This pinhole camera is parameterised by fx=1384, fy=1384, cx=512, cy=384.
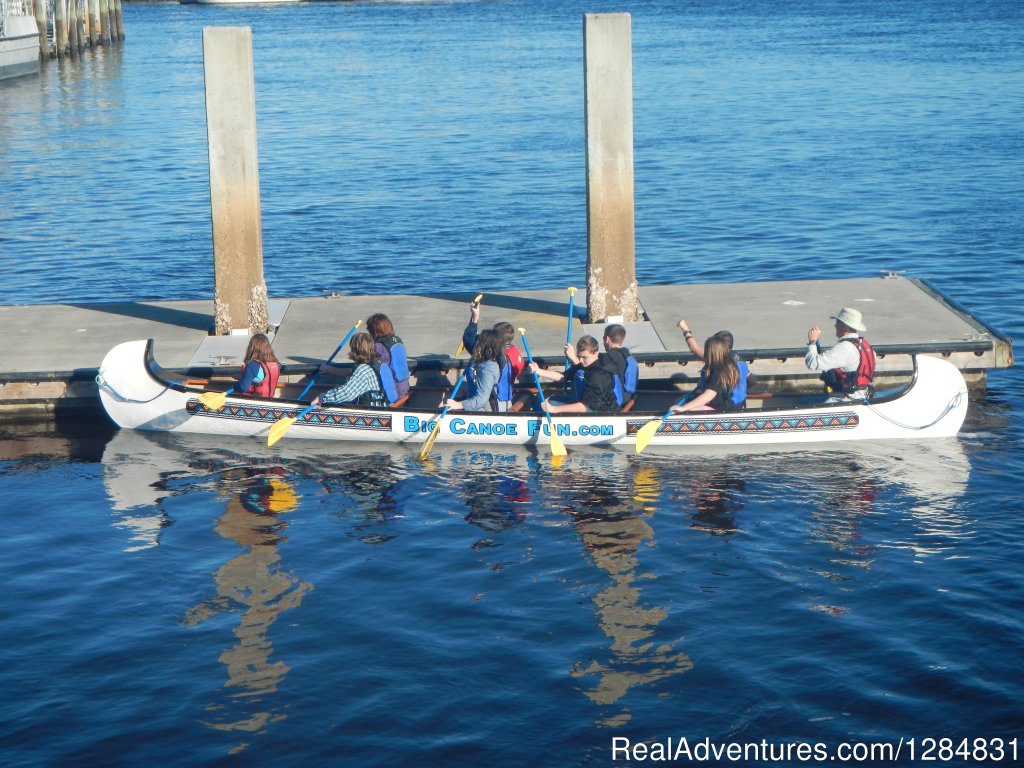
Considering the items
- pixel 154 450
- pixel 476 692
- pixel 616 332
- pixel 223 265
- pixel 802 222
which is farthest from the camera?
pixel 802 222

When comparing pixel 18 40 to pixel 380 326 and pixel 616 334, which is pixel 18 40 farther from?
pixel 616 334

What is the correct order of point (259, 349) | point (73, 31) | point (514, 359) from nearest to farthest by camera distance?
point (259, 349)
point (514, 359)
point (73, 31)

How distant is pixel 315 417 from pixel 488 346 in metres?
2.24

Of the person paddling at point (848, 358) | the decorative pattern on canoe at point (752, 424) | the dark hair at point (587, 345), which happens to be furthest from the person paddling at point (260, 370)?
the person paddling at point (848, 358)

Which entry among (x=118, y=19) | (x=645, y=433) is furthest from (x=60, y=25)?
(x=645, y=433)

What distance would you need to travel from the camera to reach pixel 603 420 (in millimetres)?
15586

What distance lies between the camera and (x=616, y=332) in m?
15.5

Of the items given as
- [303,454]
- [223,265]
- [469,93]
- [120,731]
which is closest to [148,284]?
[223,265]

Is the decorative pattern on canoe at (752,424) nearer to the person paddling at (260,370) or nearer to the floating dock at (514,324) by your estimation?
the floating dock at (514,324)

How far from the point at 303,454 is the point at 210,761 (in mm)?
6499

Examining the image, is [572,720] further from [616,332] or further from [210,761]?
[616,332]

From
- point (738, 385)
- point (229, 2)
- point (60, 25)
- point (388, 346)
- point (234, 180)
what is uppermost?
point (229, 2)

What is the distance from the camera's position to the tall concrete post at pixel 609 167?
17297mm

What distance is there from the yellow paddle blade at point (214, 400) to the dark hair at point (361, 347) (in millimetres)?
1642
